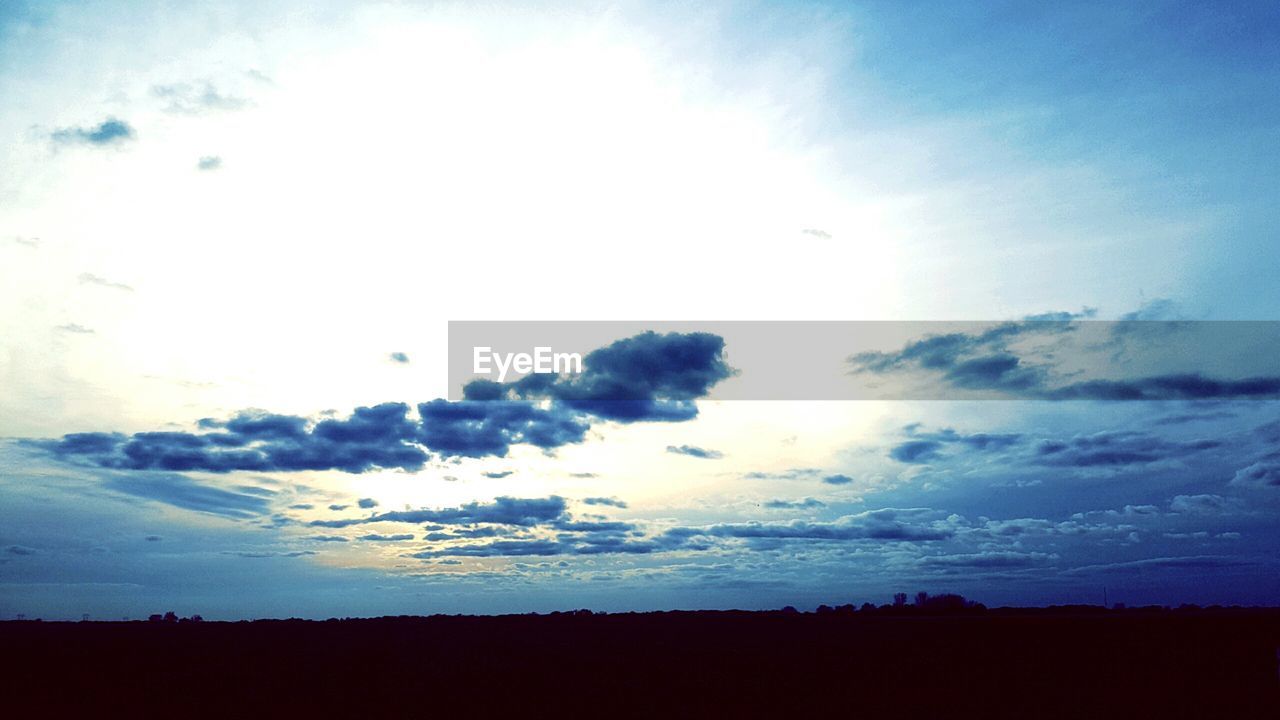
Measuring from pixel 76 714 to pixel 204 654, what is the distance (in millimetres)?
42504

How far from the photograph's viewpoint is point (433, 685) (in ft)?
161

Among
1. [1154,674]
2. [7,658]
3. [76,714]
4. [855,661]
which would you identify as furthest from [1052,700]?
[7,658]

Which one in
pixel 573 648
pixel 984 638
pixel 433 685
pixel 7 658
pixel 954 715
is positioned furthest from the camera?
pixel 984 638

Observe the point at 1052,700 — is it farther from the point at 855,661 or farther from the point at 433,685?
the point at 433,685

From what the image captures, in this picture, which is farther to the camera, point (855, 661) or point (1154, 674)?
point (855, 661)

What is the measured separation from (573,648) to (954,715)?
48222 mm

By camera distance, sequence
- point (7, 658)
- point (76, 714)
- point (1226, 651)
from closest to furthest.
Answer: point (76, 714)
point (1226, 651)
point (7, 658)

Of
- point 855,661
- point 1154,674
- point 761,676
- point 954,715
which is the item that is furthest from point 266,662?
point 1154,674

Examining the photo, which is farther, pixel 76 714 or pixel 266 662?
pixel 266 662

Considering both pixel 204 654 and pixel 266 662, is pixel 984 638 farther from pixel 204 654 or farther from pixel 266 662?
pixel 204 654

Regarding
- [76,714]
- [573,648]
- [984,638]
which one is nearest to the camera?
[76,714]

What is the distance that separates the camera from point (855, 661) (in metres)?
60.8

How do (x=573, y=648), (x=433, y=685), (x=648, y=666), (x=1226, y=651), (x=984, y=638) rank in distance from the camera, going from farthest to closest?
1. (x=984, y=638)
2. (x=573, y=648)
3. (x=1226, y=651)
4. (x=648, y=666)
5. (x=433, y=685)

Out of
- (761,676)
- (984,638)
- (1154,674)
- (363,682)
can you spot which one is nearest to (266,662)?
(363,682)
